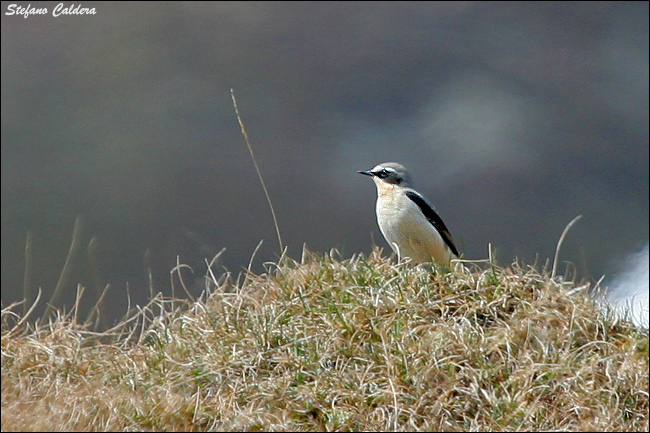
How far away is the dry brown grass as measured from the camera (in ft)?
21.0

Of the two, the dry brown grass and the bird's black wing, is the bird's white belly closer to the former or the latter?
the bird's black wing

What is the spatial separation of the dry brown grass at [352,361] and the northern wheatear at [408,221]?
61.9 inches

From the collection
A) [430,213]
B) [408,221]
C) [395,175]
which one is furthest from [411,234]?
[395,175]

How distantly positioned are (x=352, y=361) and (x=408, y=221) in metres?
2.85

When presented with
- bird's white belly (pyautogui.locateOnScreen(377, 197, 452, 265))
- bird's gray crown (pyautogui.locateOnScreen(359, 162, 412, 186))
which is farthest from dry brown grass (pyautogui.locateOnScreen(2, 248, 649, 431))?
bird's gray crown (pyautogui.locateOnScreen(359, 162, 412, 186))

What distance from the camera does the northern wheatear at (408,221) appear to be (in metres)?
9.47

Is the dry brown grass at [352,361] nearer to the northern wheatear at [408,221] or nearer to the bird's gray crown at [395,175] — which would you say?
the northern wheatear at [408,221]

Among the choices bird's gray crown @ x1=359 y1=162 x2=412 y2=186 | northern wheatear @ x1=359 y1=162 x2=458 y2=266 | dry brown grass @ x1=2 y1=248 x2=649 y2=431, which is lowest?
dry brown grass @ x1=2 y1=248 x2=649 y2=431

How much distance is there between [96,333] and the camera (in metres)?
7.51

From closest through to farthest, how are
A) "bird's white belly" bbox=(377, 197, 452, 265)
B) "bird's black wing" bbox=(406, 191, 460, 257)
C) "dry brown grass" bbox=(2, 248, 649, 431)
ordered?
1. "dry brown grass" bbox=(2, 248, 649, 431)
2. "bird's white belly" bbox=(377, 197, 452, 265)
3. "bird's black wing" bbox=(406, 191, 460, 257)

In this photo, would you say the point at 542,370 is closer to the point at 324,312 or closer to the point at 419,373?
the point at 419,373

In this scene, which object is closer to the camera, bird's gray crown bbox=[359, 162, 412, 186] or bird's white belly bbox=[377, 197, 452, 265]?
bird's white belly bbox=[377, 197, 452, 265]

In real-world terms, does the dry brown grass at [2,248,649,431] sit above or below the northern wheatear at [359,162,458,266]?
below

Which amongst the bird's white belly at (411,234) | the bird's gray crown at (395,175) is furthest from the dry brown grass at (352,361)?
the bird's gray crown at (395,175)
